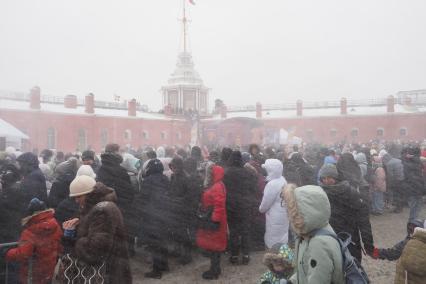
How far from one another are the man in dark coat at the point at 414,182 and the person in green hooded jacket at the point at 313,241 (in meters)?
6.97

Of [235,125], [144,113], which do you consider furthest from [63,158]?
[144,113]

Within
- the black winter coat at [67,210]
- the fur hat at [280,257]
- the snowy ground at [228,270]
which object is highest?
the black winter coat at [67,210]

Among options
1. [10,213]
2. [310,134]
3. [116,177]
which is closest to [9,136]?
[116,177]

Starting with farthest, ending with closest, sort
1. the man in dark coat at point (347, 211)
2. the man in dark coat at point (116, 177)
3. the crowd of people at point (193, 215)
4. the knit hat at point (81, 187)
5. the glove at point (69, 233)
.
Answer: the man in dark coat at point (116, 177) → the man in dark coat at point (347, 211) → the knit hat at point (81, 187) → the glove at point (69, 233) → the crowd of people at point (193, 215)

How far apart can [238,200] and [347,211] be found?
2404mm

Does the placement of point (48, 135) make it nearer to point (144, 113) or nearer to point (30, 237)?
point (144, 113)

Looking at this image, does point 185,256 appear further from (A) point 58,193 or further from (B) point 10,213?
(B) point 10,213

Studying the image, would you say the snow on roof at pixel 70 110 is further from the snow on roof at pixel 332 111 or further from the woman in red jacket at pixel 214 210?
the woman in red jacket at pixel 214 210

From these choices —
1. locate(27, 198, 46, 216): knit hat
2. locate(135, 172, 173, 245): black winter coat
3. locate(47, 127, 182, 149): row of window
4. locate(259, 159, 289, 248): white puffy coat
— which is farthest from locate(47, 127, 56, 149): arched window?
locate(27, 198, 46, 216): knit hat

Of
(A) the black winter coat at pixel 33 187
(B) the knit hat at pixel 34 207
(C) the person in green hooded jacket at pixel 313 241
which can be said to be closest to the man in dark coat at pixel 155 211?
(A) the black winter coat at pixel 33 187

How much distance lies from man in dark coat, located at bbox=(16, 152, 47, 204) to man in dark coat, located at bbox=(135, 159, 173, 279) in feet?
5.18

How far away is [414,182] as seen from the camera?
862 centimetres

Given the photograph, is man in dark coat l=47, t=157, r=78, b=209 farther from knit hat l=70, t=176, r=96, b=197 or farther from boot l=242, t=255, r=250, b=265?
boot l=242, t=255, r=250, b=265

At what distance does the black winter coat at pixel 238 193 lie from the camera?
6453 millimetres
